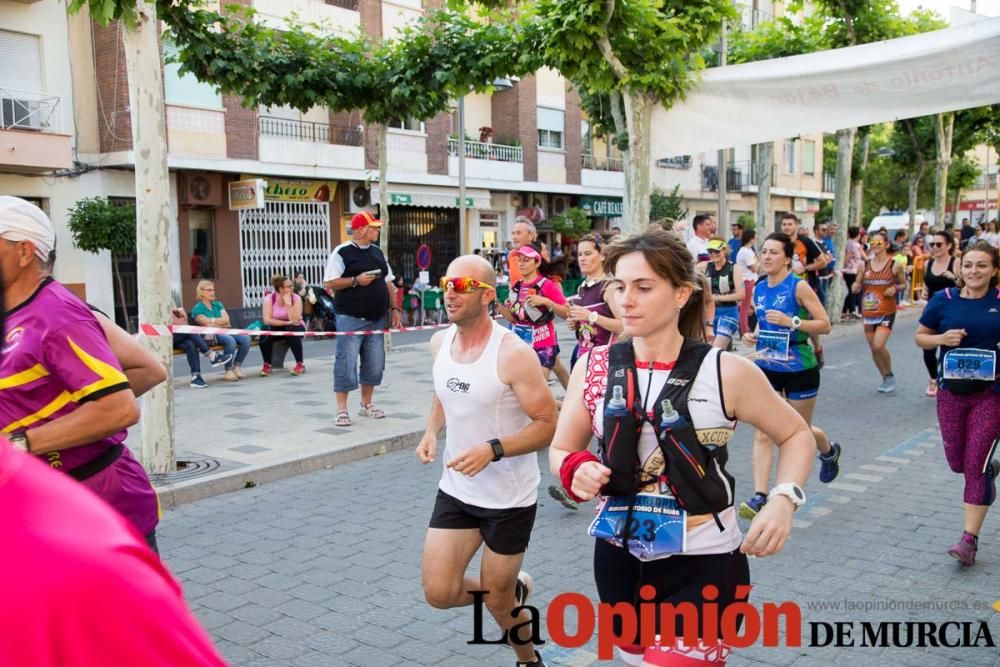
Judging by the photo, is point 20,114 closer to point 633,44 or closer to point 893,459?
point 633,44

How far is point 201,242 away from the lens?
21.9m

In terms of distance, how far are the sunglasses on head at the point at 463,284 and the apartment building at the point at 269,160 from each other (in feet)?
29.2

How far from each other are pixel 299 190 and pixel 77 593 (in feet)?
78.0

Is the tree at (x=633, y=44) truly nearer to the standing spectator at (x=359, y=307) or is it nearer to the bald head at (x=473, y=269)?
Result: the standing spectator at (x=359, y=307)

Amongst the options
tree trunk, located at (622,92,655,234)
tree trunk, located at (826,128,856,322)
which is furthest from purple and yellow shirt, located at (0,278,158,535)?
tree trunk, located at (826,128,856,322)

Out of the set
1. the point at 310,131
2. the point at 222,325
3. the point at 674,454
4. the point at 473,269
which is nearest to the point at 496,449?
the point at 473,269

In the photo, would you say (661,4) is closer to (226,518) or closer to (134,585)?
(226,518)

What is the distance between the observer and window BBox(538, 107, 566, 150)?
3188 centimetres

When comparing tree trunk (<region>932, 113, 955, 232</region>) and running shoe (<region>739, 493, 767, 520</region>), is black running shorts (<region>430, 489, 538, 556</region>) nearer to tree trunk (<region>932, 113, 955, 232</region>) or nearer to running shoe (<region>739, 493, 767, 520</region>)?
running shoe (<region>739, 493, 767, 520</region>)

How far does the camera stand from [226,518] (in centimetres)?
655

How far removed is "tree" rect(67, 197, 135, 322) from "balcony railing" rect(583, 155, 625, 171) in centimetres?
1971

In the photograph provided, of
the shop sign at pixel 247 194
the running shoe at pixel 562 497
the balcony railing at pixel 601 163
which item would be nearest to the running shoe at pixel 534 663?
the running shoe at pixel 562 497

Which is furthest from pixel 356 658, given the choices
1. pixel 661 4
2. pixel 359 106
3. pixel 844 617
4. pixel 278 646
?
pixel 359 106

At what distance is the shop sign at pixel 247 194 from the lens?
68.9 ft
